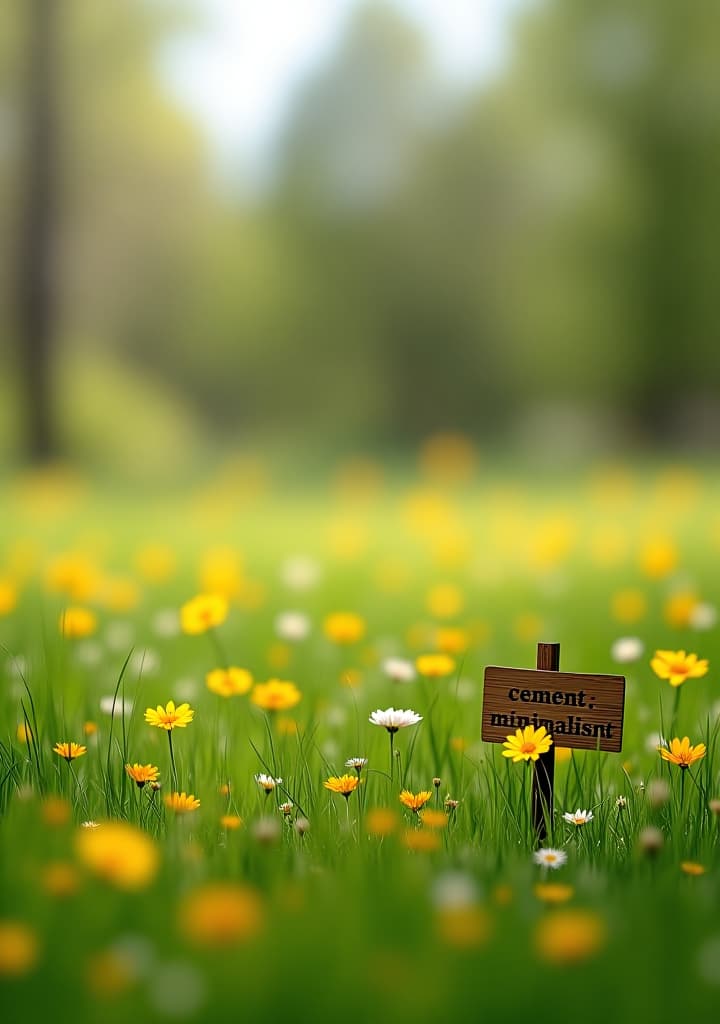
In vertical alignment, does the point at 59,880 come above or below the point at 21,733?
above

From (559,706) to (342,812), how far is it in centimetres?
44

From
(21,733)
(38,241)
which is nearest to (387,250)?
(38,241)

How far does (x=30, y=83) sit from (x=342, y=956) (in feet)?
32.9

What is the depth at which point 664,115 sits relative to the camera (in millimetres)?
12172

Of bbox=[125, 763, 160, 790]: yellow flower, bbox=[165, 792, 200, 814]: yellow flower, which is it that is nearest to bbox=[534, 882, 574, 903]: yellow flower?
bbox=[165, 792, 200, 814]: yellow flower

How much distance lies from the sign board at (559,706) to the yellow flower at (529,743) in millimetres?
31

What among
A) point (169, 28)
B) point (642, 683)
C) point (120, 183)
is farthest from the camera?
point (120, 183)

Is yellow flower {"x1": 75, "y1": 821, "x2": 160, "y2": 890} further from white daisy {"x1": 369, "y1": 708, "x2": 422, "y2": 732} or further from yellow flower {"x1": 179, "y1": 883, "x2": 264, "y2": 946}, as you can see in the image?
white daisy {"x1": 369, "y1": 708, "x2": 422, "y2": 732}

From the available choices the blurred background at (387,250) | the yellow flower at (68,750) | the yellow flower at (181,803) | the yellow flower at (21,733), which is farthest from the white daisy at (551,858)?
the blurred background at (387,250)

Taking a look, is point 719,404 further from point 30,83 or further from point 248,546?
point 248,546

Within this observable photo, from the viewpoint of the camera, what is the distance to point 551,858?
1634 mm

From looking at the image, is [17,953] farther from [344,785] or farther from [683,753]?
[683,753]

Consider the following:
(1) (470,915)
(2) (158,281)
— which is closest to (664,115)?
(2) (158,281)

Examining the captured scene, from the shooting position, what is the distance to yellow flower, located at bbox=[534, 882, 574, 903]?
1.35 meters
